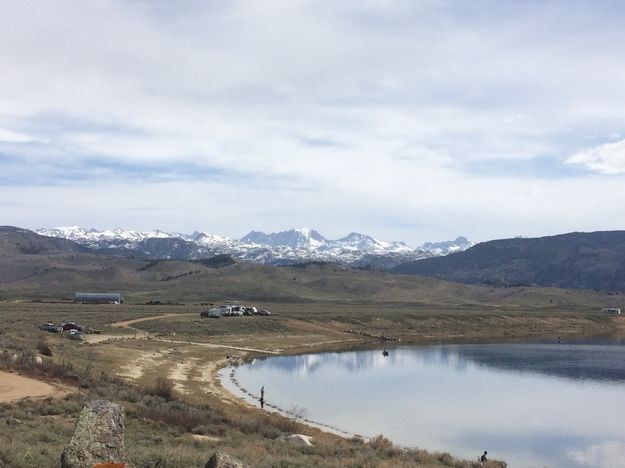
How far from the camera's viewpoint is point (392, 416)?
44719 millimetres

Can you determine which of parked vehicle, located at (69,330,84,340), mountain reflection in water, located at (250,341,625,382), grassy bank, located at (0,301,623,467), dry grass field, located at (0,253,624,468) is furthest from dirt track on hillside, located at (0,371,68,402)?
mountain reflection in water, located at (250,341,625,382)

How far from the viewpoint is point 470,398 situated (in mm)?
53906

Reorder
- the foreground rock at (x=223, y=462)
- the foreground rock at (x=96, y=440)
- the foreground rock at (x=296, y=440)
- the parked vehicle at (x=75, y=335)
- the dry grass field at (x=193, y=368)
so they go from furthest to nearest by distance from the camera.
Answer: the parked vehicle at (x=75, y=335) → the foreground rock at (x=296, y=440) → the dry grass field at (x=193, y=368) → the foreground rock at (x=96, y=440) → the foreground rock at (x=223, y=462)

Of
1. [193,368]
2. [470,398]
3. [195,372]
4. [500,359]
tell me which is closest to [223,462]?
[470,398]

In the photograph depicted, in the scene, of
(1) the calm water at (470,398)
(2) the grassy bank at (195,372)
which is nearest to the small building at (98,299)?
(2) the grassy bank at (195,372)

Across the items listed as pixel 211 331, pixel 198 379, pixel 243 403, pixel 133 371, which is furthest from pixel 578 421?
pixel 211 331

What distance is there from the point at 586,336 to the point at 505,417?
89.6 meters

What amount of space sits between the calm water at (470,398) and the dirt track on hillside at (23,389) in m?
18.9

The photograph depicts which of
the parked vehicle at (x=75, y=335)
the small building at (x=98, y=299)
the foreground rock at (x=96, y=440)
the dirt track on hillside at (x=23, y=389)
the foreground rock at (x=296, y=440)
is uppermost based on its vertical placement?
the foreground rock at (x=96, y=440)

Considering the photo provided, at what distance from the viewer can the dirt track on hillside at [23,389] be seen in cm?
2886

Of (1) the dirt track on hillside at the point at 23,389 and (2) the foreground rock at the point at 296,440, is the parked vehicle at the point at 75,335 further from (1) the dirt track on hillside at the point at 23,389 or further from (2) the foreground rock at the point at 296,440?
(2) the foreground rock at the point at 296,440

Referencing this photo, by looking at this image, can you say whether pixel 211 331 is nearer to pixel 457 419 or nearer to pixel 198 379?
pixel 198 379

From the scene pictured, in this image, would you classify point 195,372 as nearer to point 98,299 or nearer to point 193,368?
point 193,368

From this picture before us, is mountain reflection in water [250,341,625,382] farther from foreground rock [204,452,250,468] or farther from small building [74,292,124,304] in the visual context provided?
small building [74,292,124,304]
